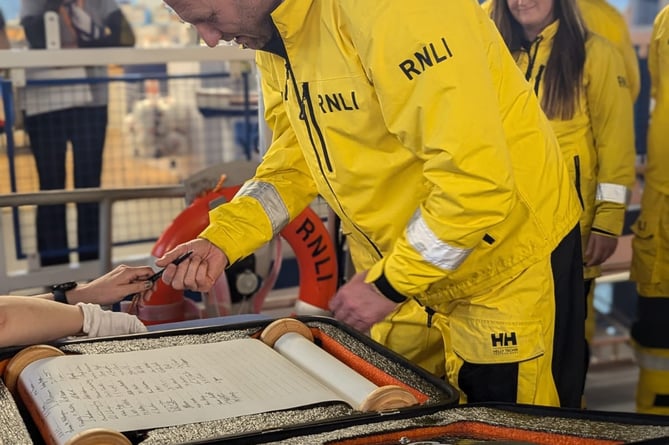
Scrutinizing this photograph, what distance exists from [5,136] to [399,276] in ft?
8.53

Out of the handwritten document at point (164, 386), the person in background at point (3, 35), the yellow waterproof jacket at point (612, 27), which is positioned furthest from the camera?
the person in background at point (3, 35)

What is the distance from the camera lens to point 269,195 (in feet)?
5.90

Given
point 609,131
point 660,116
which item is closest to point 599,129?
point 609,131

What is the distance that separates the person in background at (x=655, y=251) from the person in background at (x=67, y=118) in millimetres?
2019

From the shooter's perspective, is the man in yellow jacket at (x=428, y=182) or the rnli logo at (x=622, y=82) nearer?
the man in yellow jacket at (x=428, y=182)

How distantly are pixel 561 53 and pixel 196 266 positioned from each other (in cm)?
144

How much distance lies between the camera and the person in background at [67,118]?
3.38 metres

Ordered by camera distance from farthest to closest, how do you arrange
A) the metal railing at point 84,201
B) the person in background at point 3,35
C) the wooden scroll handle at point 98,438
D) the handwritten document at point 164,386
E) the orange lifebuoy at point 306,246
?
the person in background at point 3,35
the metal railing at point 84,201
the orange lifebuoy at point 306,246
the handwritten document at point 164,386
the wooden scroll handle at point 98,438

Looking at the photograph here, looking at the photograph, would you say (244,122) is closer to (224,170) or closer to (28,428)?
(224,170)

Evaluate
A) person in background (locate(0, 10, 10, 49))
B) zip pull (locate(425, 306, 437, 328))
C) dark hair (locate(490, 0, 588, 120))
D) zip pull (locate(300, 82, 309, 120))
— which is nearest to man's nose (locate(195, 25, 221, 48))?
zip pull (locate(300, 82, 309, 120))

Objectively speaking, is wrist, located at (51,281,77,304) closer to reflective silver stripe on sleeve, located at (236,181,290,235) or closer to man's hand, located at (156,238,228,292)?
man's hand, located at (156,238,228,292)

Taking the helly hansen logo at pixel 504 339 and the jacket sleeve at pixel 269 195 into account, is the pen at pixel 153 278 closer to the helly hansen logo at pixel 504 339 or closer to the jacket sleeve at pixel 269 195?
the jacket sleeve at pixel 269 195

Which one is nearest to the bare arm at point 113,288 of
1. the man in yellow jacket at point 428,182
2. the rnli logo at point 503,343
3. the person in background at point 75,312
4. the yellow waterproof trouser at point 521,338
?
the person in background at point 75,312

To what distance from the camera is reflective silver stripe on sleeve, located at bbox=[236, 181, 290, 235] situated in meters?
1.78
